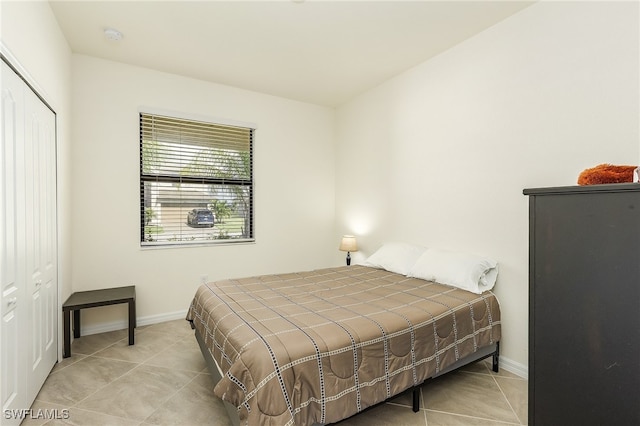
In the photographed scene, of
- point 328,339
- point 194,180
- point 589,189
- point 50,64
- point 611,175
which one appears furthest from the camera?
point 194,180

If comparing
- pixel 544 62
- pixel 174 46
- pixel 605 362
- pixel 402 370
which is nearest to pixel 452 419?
pixel 402 370

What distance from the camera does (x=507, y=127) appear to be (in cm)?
254

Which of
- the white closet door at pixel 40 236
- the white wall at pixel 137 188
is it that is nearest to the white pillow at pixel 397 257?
the white wall at pixel 137 188

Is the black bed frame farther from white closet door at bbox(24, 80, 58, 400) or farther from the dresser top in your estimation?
the dresser top

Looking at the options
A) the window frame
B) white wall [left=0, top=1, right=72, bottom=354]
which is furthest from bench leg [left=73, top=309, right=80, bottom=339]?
the window frame

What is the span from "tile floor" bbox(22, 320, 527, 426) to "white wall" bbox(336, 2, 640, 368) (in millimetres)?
539

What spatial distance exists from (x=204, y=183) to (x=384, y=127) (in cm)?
231

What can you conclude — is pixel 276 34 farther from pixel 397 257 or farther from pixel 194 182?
pixel 397 257

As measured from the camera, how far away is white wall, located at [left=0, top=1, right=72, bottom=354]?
1708mm

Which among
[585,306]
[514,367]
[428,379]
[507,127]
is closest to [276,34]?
[507,127]

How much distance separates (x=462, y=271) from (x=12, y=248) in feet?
9.86

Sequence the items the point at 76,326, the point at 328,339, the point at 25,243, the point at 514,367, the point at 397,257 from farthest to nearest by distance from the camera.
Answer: the point at 397,257, the point at 76,326, the point at 514,367, the point at 25,243, the point at 328,339

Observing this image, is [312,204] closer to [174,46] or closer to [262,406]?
[174,46]

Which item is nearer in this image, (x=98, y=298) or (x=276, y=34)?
(x=276, y=34)
